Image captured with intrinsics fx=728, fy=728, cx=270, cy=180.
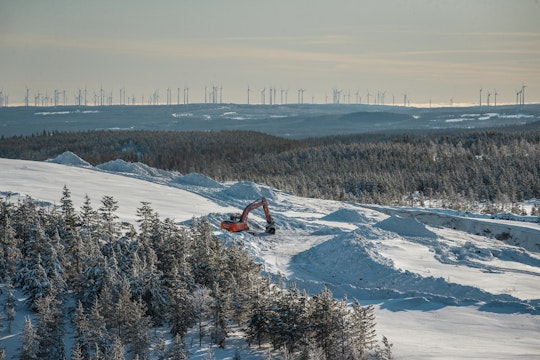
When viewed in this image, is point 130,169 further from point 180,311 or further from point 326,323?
point 326,323

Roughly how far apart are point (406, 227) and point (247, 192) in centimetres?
1076

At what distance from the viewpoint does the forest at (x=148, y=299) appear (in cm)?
1553

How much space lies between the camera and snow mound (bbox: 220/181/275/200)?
38156 millimetres

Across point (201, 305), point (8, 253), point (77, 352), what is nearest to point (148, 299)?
point (201, 305)

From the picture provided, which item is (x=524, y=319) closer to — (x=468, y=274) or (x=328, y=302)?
(x=468, y=274)

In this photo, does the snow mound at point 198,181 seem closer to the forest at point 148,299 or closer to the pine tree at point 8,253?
the forest at point 148,299

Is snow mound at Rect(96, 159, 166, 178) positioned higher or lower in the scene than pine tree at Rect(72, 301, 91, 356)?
higher

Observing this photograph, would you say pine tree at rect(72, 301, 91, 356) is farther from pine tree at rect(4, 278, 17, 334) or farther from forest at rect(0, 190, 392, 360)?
pine tree at rect(4, 278, 17, 334)

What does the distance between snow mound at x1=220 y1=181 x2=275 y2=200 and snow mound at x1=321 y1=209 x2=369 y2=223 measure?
203 inches

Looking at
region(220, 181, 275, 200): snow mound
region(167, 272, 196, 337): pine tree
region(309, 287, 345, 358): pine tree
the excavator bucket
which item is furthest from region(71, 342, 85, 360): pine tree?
region(220, 181, 275, 200): snow mound

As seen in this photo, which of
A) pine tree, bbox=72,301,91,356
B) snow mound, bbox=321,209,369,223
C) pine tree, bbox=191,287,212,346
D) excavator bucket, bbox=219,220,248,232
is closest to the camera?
pine tree, bbox=72,301,91,356

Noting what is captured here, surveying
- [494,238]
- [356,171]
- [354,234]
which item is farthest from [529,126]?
[354,234]

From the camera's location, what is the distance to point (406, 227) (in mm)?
30172

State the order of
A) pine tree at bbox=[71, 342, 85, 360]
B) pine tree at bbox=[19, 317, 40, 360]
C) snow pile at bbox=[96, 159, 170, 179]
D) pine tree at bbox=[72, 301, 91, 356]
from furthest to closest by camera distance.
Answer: snow pile at bbox=[96, 159, 170, 179]
pine tree at bbox=[72, 301, 91, 356]
pine tree at bbox=[19, 317, 40, 360]
pine tree at bbox=[71, 342, 85, 360]
